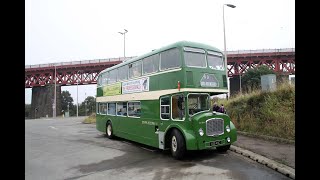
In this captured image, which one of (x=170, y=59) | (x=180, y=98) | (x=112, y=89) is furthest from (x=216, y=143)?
(x=112, y=89)

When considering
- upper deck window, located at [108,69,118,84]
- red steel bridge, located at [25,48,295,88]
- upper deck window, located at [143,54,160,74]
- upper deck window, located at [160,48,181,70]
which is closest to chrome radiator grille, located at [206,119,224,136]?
upper deck window, located at [160,48,181,70]

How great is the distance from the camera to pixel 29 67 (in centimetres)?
6219

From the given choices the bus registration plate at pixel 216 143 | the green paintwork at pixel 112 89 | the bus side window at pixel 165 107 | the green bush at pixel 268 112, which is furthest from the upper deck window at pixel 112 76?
the bus registration plate at pixel 216 143

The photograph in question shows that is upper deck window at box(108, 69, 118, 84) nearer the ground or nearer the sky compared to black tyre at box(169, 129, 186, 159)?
nearer the sky

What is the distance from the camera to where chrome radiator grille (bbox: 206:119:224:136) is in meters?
10.1

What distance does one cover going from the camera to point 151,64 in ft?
39.8

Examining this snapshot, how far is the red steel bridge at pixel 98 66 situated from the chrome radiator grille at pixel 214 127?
47.5 meters

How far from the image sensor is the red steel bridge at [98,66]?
55.9m

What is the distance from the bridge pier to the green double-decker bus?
184 feet

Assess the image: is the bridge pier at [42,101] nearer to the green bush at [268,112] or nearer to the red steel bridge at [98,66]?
the red steel bridge at [98,66]

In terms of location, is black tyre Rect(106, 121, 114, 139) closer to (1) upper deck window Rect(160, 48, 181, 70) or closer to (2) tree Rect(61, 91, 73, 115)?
(1) upper deck window Rect(160, 48, 181, 70)

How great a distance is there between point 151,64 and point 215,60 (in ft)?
8.69

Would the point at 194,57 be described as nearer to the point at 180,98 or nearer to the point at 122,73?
the point at 180,98
